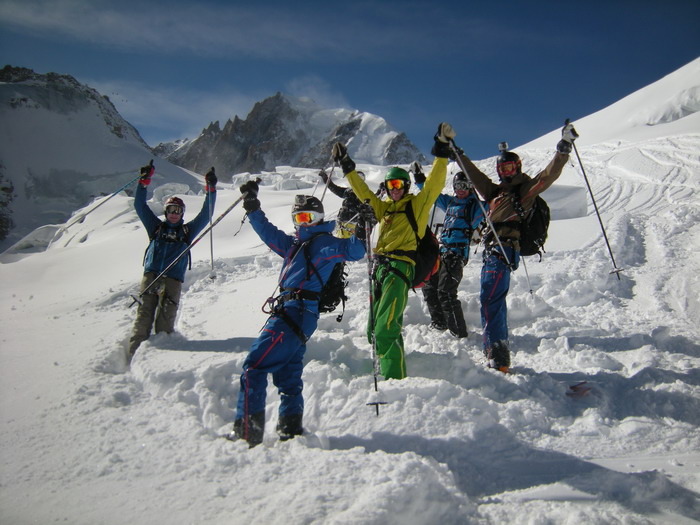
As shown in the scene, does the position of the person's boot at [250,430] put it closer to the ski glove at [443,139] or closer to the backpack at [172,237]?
the ski glove at [443,139]

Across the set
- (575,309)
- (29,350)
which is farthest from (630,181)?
(29,350)

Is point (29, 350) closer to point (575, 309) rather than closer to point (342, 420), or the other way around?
point (342, 420)

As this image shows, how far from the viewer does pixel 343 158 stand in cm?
443

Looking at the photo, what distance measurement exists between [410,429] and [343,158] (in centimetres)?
283

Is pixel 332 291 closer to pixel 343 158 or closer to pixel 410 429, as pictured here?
pixel 410 429

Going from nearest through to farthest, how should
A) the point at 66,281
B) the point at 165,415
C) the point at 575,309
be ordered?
the point at 165,415 < the point at 575,309 < the point at 66,281

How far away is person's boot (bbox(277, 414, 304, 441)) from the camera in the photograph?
9.41ft

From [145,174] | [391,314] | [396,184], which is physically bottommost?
[391,314]

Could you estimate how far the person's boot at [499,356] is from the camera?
12.7 feet

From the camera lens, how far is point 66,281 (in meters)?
9.52

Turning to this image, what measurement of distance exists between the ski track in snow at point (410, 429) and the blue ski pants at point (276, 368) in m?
0.27

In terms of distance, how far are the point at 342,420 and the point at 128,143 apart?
48784mm

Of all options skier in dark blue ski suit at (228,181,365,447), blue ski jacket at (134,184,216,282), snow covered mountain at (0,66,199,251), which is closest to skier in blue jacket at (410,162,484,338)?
skier in dark blue ski suit at (228,181,365,447)

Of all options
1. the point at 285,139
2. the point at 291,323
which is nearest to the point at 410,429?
the point at 291,323
